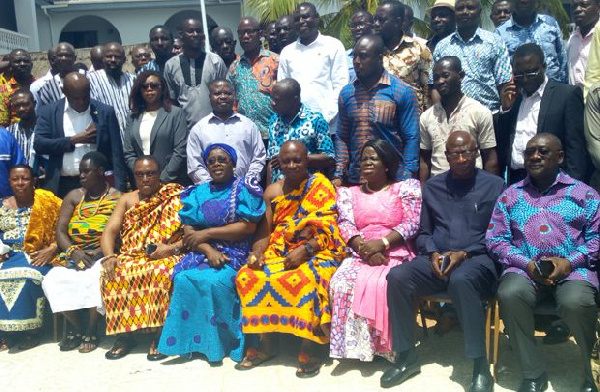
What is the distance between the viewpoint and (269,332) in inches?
190

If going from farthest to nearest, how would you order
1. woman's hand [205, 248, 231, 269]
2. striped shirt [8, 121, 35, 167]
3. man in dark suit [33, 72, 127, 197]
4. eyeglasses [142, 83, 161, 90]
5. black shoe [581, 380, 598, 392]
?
striped shirt [8, 121, 35, 167], man in dark suit [33, 72, 127, 197], eyeglasses [142, 83, 161, 90], woman's hand [205, 248, 231, 269], black shoe [581, 380, 598, 392]

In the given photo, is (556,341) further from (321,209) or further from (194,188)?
(194,188)

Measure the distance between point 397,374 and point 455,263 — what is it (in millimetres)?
876

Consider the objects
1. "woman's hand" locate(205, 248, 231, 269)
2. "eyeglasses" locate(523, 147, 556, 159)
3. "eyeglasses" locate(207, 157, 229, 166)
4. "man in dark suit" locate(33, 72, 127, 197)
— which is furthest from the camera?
"man in dark suit" locate(33, 72, 127, 197)

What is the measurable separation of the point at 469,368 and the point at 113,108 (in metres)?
4.16

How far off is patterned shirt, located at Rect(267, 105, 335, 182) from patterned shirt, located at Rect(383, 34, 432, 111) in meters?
0.92

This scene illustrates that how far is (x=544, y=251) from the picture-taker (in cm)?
426

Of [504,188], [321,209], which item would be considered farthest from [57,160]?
[504,188]

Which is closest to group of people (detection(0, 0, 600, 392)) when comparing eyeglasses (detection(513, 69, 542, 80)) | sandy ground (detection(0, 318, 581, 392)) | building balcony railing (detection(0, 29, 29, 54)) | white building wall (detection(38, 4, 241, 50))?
eyeglasses (detection(513, 69, 542, 80))

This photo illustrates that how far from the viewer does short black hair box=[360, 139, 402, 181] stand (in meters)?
4.93

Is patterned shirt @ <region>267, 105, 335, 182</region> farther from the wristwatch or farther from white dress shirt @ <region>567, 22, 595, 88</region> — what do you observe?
white dress shirt @ <region>567, 22, 595, 88</region>

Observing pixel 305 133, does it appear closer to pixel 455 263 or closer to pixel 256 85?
pixel 256 85

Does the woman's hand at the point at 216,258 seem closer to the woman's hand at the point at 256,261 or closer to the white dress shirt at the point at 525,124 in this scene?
the woman's hand at the point at 256,261

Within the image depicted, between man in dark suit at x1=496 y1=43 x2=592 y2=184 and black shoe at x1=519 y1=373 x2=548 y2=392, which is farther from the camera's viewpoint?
man in dark suit at x1=496 y1=43 x2=592 y2=184
